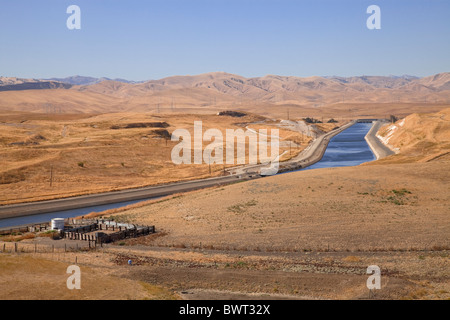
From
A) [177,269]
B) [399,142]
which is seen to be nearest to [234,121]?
[399,142]

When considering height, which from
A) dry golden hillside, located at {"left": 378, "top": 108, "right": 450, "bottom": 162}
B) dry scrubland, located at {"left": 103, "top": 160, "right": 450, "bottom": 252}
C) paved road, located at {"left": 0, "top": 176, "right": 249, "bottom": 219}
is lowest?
paved road, located at {"left": 0, "top": 176, "right": 249, "bottom": 219}

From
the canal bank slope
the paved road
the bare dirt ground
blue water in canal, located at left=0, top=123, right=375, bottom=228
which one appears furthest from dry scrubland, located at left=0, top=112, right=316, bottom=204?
the bare dirt ground

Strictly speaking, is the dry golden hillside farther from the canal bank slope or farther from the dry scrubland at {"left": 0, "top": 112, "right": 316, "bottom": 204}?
the dry scrubland at {"left": 0, "top": 112, "right": 316, "bottom": 204}

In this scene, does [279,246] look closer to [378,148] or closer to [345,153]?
[345,153]

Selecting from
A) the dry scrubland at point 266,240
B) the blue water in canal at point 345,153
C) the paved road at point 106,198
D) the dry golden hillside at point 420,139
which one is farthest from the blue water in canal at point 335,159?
the dry golden hillside at point 420,139

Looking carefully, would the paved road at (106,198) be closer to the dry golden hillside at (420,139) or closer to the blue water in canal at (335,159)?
the blue water in canal at (335,159)

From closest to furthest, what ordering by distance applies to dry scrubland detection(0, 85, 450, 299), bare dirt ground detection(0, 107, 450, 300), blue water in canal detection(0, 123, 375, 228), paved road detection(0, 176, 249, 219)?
bare dirt ground detection(0, 107, 450, 300) → dry scrubland detection(0, 85, 450, 299) → blue water in canal detection(0, 123, 375, 228) → paved road detection(0, 176, 249, 219)
